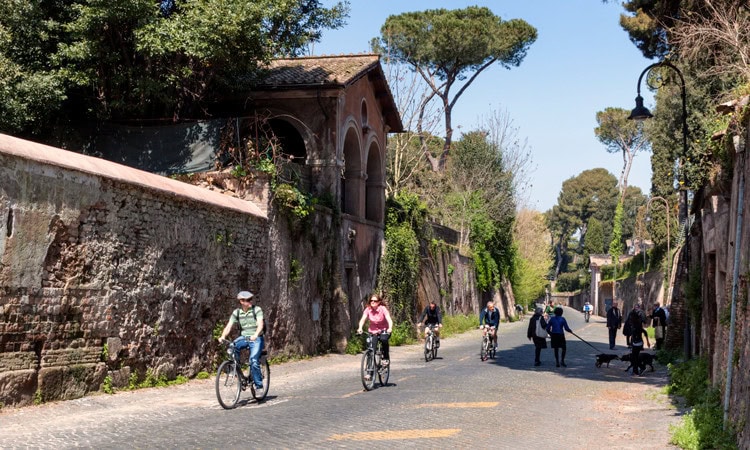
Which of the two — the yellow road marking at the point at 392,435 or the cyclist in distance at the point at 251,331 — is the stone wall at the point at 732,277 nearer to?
Result: the yellow road marking at the point at 392,435

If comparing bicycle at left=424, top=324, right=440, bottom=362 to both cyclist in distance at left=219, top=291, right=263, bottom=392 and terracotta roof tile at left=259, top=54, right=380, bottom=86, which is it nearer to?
terracotta roof tile at left=259, top=54, right=380, bottom=86

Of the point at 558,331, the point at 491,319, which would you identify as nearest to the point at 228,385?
the point at 558,331

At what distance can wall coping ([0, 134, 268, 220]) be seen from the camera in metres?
11.0

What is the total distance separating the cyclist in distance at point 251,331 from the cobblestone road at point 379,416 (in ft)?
2.02

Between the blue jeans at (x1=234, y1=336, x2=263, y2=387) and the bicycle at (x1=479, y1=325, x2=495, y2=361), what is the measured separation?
10337 millimetres

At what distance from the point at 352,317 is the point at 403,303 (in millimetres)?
4261

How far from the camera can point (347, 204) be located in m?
26.3

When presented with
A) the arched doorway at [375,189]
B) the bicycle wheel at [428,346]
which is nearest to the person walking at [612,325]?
the bicycle wheel at [428,346]

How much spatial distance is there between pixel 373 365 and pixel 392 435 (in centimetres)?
508

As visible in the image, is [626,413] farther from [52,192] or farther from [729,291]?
[52,192]

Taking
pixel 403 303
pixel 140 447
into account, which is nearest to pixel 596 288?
pixel 403 303

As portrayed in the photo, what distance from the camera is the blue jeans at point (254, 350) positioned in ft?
39.1

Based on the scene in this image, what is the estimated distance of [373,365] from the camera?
46.4 feet

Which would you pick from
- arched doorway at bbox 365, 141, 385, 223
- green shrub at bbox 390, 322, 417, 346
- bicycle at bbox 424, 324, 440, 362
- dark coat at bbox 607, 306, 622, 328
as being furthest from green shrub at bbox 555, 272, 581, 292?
bicycle at bbox 424, 324, 440, 362
